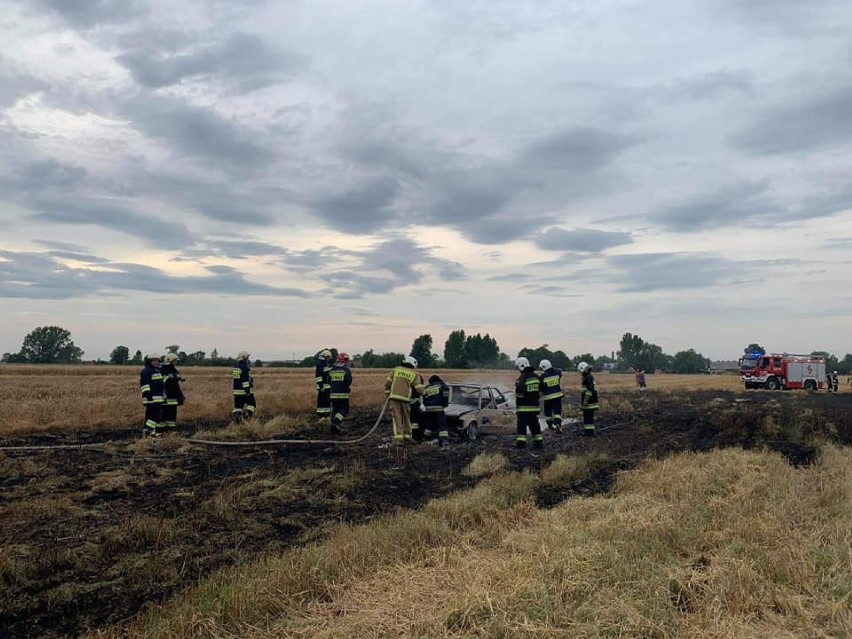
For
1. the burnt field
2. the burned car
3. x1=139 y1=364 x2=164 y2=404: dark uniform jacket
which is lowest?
the burnt field

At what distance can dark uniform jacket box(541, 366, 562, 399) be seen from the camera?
13.9 metres

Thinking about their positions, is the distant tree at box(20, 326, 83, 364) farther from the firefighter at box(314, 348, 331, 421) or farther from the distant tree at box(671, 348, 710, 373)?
the distant tree at box(671, 348, 710, 373)

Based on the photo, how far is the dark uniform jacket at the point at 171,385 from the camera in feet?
44.7

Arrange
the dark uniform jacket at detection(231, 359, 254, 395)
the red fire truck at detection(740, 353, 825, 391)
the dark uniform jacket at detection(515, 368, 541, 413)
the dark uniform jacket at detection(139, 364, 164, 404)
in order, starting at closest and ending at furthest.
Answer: the dark uniform jacket at detection(515, 368, 541, 413) → the dark uniform jacket at detection(139, 364, 164, 404) → the dark uniform jacket at detection(231, 359, 254, 395) → the red fire truck at detection(740, 353, 825, 391)

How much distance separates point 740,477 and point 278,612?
22.1 ft

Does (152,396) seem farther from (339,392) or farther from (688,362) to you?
(688,362)

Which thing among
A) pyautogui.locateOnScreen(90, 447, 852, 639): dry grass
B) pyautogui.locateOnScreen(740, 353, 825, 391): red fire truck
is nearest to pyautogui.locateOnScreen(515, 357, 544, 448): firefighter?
pyautogui.locateOnScreen(90, 447, 852, 639): dry grass

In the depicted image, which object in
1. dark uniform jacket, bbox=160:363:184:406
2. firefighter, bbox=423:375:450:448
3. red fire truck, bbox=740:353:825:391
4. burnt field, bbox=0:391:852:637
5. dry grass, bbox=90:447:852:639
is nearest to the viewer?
dry grass, bbox=90:447:852:639

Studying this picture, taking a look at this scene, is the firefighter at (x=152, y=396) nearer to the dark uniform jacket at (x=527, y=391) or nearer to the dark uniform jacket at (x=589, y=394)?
the dark uniform jacket at (x=527, y=391)

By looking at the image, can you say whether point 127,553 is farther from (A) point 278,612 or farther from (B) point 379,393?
(B) point 379,393

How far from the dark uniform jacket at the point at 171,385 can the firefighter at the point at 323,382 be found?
372 cm

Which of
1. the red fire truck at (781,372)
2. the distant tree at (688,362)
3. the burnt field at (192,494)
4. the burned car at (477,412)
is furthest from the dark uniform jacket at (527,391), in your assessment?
the distant tree at (688,362)

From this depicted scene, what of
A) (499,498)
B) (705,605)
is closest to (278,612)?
(705,605)

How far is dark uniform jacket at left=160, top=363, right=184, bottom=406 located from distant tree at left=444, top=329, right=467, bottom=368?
85.0 metres
